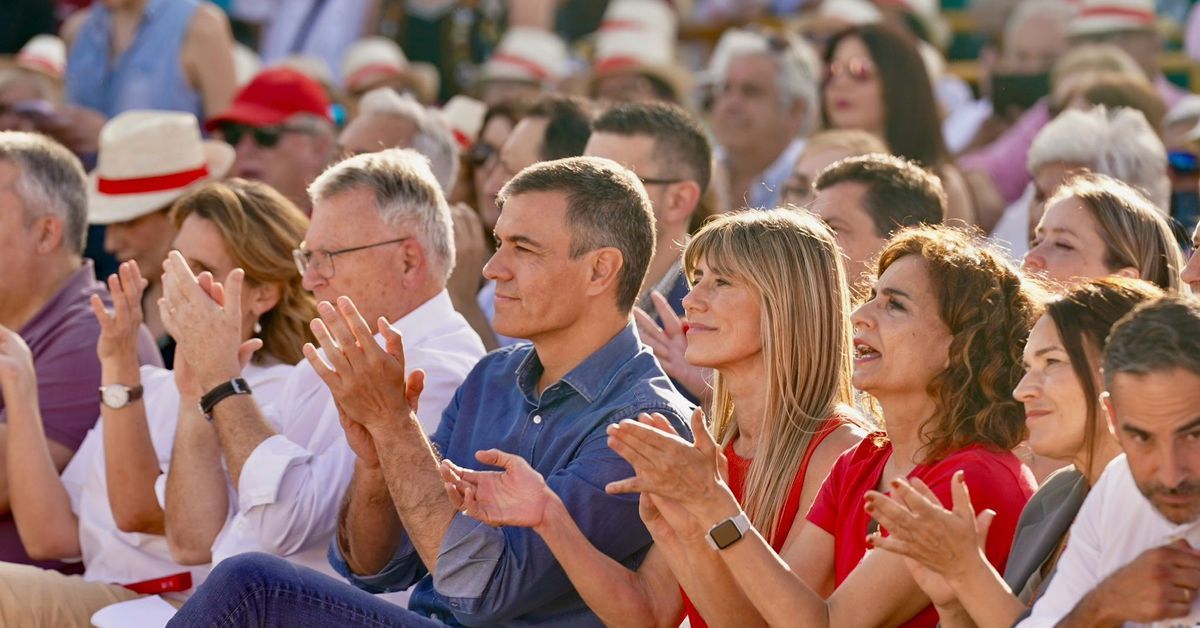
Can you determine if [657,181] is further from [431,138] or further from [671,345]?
[431,138]

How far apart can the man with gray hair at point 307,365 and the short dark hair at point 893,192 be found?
115 centimetres

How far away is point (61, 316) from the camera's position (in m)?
5.13

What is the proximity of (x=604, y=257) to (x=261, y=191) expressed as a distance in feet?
5.11

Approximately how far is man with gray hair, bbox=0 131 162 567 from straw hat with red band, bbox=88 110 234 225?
Answer: 678 mm

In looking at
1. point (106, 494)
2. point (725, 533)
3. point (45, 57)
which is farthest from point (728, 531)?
point (45, 57)

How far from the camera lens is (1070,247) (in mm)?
4031

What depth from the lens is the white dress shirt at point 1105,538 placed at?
Answer: 2639 millimetres

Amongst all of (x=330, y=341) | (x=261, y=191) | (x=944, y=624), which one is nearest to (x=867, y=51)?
(x=261, y=191)

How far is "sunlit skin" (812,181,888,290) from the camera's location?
4738mm

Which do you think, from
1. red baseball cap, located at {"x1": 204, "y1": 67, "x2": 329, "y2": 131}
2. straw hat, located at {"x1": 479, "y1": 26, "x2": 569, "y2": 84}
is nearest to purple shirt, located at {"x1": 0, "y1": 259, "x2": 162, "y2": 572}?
red baseball cap, located at {"x1": 204, "y1": 67, "x2": 329, "y2": 131}

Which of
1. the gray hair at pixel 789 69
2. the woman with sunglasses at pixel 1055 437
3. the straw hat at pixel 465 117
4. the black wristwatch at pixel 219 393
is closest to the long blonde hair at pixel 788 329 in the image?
the woman with sunglasses at pixel 1055 437

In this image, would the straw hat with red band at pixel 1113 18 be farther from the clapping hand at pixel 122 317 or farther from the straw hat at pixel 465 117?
the clapping hand at pixel 122 317

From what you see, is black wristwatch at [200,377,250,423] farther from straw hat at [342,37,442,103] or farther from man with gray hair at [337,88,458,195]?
straw hat at [342,37,442,103]

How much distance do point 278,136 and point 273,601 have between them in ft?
12.2
